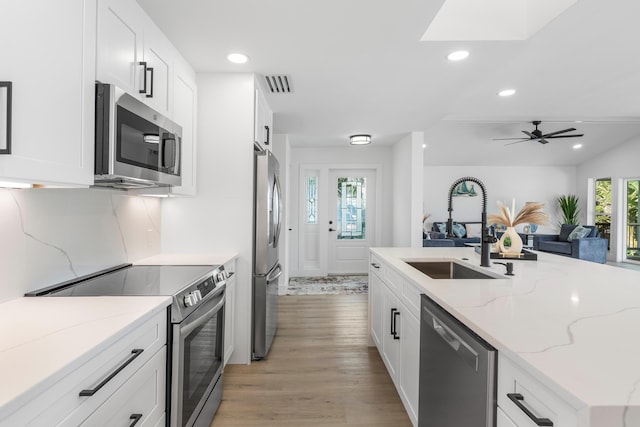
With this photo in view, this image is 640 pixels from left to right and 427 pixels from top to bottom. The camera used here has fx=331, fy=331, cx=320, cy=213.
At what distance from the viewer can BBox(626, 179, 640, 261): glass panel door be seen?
24.1ft

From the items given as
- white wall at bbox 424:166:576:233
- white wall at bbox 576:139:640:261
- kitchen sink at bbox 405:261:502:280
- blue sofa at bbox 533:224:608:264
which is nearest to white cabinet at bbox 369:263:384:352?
kitchen sink at bbox 405:261:502:280

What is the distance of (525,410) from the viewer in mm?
790

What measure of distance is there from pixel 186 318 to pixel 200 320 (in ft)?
0.53

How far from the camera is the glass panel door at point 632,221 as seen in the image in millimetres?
7340

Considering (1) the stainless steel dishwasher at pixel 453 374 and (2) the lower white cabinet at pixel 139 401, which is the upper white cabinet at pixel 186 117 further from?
(1) the stainless steel dishwasher at pixel 453 374

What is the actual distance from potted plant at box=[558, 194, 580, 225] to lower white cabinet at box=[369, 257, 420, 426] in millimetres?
7746

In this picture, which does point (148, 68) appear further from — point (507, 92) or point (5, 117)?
point (507, 92)

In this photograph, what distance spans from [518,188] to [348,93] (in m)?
7.15

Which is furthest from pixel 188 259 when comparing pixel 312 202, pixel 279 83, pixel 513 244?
pixel 312 202

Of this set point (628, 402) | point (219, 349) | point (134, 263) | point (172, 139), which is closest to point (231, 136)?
point (172, 139)

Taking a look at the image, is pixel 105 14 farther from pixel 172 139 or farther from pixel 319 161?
pixel 319 161

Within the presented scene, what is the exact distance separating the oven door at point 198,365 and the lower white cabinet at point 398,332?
108 centimetres

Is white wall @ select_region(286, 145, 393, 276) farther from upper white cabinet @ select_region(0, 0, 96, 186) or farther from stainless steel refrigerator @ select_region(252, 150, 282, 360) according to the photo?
upper white cabinet @ select_region(0, 0, 96, 186)

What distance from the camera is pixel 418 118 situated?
409 centimetres
